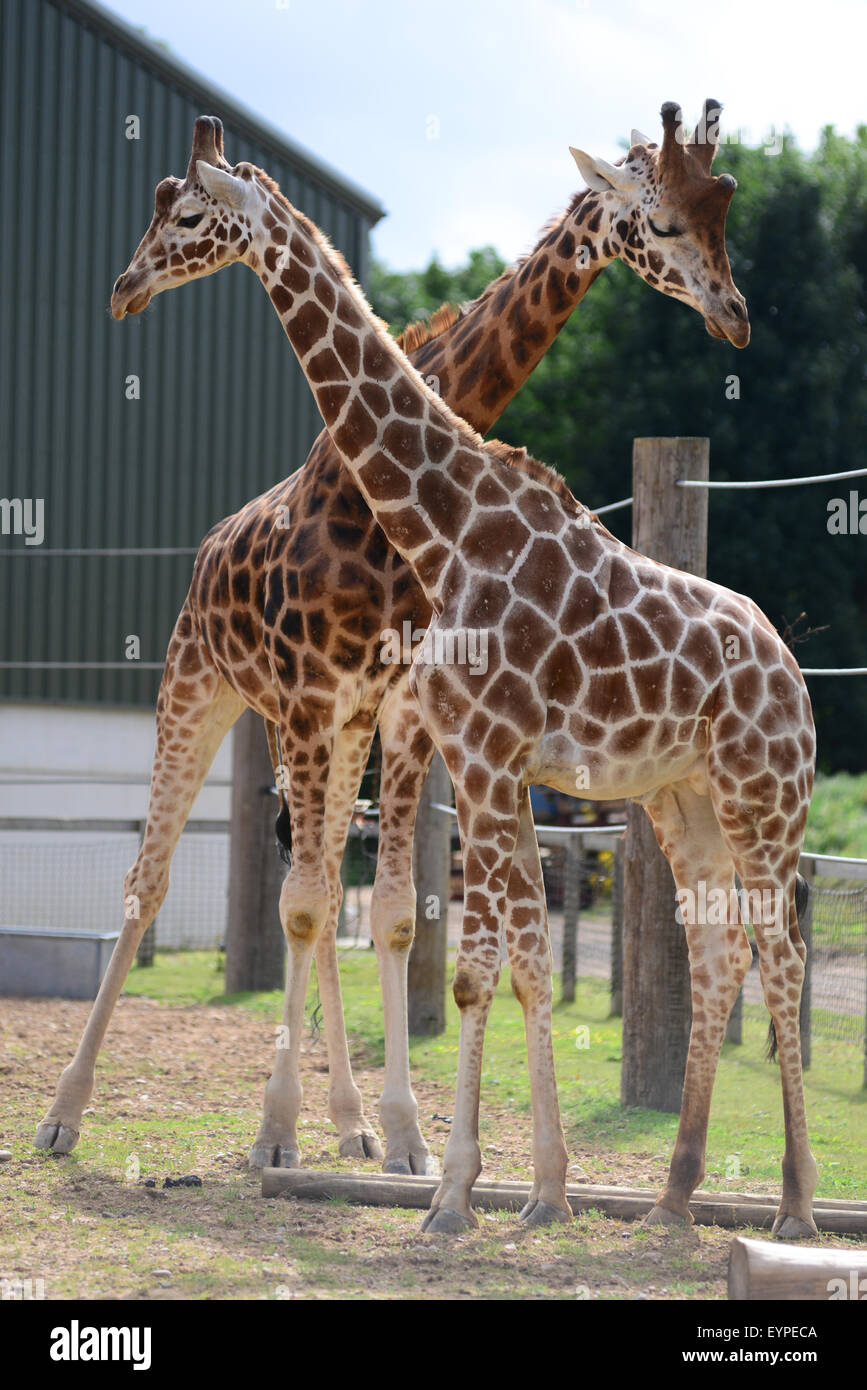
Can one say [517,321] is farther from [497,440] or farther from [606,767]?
[606,767]

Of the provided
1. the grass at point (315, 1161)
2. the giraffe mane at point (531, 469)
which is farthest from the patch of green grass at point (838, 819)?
the giraffe mane at point (531, 469)

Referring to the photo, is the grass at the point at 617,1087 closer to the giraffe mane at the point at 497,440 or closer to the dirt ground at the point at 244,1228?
the dirt ground at the point at 244,1228

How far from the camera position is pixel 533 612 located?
180 inches

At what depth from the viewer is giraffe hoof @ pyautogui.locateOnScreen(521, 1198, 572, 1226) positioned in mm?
4496

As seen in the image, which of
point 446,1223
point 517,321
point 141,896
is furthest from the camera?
point 141,896

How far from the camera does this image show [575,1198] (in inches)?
184

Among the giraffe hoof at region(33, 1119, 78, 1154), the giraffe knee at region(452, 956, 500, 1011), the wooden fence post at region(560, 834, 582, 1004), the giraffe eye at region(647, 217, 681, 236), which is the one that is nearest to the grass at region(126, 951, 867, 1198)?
the wooden fence post at region(560, 834, 582, 1004)

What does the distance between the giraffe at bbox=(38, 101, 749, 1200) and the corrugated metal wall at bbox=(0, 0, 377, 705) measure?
848 cm

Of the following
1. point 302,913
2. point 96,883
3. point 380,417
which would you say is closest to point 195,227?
point 380,417

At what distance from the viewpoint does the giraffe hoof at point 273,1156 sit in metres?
5.47

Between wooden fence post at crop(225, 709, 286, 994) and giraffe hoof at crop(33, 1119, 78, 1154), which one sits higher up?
wooden fence post at crop(225, 709, 286, 994)

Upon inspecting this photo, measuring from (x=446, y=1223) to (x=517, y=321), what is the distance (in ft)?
10.9

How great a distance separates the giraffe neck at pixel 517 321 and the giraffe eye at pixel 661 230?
1.27 ft

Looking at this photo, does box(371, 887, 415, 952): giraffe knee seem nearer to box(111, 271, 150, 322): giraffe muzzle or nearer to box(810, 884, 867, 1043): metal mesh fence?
box(111, 271, 150, 322): giraffe muzzle
